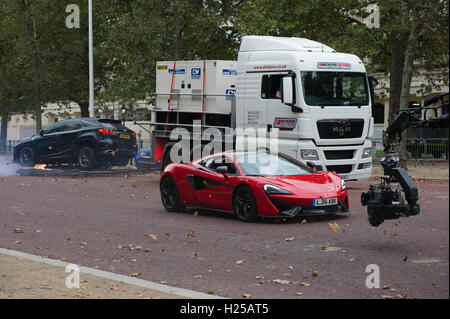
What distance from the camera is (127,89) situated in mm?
38875

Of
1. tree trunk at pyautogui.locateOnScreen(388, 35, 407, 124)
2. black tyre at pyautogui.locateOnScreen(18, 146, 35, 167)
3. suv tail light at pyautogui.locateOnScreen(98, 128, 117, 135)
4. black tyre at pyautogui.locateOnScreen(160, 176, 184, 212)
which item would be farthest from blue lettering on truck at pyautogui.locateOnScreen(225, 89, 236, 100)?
tree trunk at pyautogui.locateOnScreen(388, 35, 407, 124)

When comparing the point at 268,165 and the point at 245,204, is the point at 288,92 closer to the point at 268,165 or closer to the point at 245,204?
the point at 268,165

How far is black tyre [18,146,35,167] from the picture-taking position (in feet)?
90.3

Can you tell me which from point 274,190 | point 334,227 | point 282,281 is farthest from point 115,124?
point 282,281

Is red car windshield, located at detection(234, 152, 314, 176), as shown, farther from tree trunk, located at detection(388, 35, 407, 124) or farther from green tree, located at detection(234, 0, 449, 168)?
tree trunk, located at detection(388, 35, 407, 124)

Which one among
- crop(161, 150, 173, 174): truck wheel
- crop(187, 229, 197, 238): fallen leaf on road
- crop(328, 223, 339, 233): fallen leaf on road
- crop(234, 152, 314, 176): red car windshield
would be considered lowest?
crop(187, 229, 197, 238): fallen leaf on road

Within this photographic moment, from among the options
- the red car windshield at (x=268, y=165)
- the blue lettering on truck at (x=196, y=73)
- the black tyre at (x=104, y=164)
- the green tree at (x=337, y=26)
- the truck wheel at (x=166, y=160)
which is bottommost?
the black tyre at (x=104, y=164)

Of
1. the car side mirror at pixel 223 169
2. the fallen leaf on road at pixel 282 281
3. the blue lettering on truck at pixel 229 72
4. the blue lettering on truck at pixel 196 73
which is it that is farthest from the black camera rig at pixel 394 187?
the blue lettering on truck at pixel 196 73

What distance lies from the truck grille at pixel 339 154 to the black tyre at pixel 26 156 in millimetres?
13280

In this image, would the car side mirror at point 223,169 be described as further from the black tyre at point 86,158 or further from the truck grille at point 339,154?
the black tyre at point 86,158

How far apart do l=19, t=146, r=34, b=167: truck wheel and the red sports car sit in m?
14.1

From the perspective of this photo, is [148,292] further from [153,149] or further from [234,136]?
[153,149]

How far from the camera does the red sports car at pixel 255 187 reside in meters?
12.3

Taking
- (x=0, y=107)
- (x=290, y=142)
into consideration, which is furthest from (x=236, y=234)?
(x=0, y=107)
